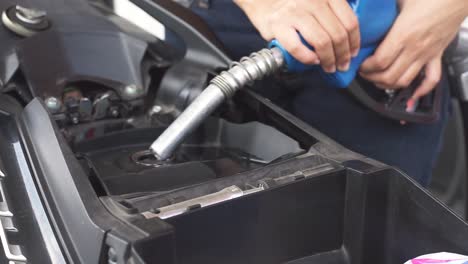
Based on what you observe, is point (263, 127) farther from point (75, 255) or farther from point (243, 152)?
point (75, 255)

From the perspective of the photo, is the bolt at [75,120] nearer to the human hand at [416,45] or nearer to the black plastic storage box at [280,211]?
the black plastic storage box at [280,211]

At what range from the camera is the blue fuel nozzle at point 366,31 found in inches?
22.9

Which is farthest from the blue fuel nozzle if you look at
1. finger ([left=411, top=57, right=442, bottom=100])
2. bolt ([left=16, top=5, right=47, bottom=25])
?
bolt ([left=16, top=5, right=47, bottom=25])

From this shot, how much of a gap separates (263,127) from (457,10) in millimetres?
247

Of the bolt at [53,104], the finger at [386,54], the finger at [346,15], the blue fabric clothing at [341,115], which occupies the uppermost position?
the finger at [346,15]

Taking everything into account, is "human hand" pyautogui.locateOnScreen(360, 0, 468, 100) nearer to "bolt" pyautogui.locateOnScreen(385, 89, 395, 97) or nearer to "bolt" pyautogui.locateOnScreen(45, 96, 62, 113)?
"bolt" pyautogui.locateOnScreen(385, 89, 395, 97)

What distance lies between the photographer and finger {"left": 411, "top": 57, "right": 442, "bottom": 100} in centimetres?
72

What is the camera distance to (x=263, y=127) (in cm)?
60

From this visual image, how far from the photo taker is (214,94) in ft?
1.82

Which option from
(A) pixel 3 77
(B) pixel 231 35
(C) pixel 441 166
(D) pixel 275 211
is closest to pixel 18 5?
(A) pixel 3 77

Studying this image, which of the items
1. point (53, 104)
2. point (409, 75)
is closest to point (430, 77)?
point (409, 75)

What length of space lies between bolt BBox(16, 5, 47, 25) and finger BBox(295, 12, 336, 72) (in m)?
0.25

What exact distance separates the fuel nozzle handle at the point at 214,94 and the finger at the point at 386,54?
0.10m

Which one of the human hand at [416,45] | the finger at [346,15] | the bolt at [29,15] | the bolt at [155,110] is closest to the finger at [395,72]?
the human hand at [416,45]
